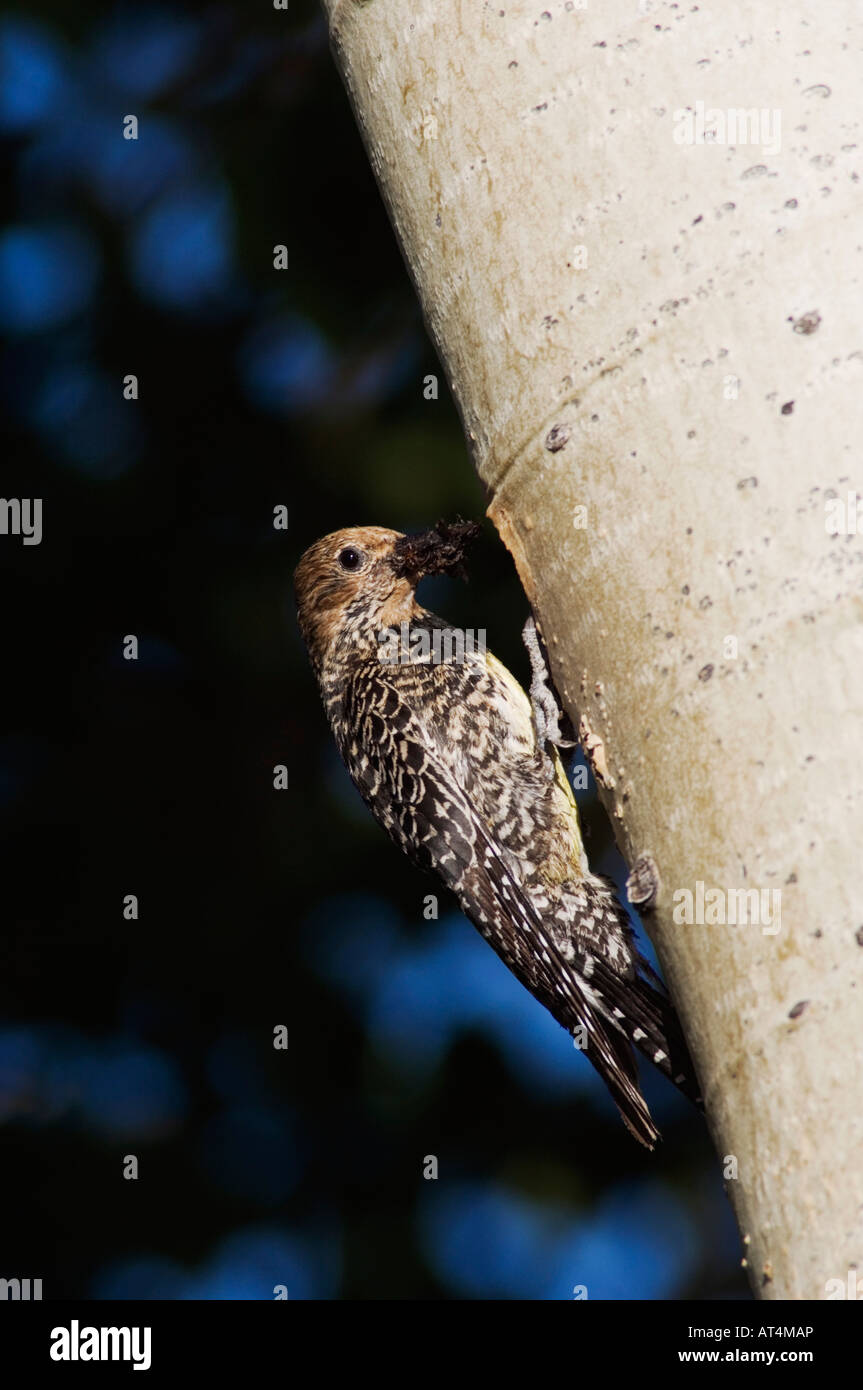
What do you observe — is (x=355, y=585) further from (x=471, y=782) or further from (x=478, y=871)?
(x=478, y=871)

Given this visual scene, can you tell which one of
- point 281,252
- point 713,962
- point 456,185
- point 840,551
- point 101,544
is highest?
point 281,252

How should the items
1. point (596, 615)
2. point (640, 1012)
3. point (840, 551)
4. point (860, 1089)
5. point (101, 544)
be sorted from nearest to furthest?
1. point (860, 1089)
2. point (840, 551)
3. point (596, 615)
4. point (640, 1012)
5. point (101, 544)

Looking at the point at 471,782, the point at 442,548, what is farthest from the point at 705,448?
the point at 471,782

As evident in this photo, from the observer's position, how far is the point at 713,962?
150 cm

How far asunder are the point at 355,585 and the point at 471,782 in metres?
0.70

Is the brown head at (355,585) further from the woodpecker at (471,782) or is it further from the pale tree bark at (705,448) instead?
the pale tree bark at (705,448)

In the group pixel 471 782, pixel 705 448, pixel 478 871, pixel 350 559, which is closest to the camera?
pixel 705 448

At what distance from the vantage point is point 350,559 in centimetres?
420

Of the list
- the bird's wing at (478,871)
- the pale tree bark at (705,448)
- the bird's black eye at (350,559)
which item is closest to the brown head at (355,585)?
the bird's black eye at (350,559)

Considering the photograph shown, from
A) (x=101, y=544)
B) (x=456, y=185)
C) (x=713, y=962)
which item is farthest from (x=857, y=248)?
(x=101, y=544)

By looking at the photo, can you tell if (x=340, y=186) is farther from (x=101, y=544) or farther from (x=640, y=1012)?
(x=640, y=1012)

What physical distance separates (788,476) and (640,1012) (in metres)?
2.43

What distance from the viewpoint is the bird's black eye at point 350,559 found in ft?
13.7

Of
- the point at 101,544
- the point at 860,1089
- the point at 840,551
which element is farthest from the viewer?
the point at 101,544
